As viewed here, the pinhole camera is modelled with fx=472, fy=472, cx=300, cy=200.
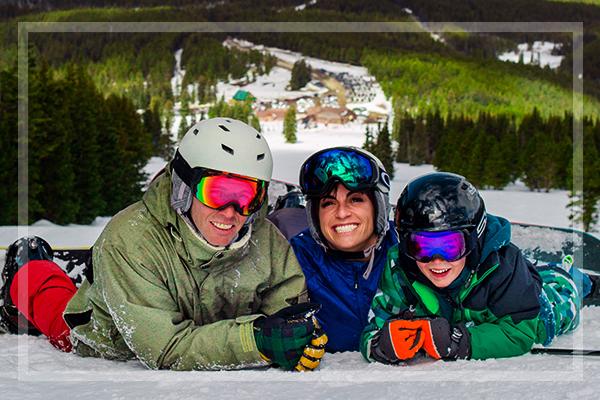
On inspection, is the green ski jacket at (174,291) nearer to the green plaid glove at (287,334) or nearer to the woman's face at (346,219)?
the green plaid glove at (287,334)

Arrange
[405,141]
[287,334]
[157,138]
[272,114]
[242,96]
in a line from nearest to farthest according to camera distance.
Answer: [287,334] < [157,138] < [405,141] < [272,114] < [242,96]

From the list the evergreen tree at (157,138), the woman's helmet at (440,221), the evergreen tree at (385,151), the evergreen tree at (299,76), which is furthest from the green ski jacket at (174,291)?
the evergreen tree at (299,76)

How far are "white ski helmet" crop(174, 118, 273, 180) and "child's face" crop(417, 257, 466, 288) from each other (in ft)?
3.07

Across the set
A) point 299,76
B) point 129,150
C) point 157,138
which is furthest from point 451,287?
point 299,76

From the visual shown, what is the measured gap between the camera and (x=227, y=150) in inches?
93.4

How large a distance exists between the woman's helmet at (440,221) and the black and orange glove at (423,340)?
329 millimetres

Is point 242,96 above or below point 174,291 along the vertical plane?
above

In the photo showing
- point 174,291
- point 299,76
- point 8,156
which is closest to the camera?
point 174,291

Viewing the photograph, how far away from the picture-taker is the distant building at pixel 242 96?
91.1m

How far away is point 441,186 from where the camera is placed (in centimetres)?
236

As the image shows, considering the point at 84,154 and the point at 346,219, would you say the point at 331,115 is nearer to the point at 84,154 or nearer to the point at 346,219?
the point at 84,154

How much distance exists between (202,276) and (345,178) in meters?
0.91

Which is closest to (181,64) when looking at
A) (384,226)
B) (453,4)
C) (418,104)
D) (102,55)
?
(102,55)

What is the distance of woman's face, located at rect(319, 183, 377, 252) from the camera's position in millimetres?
2596
